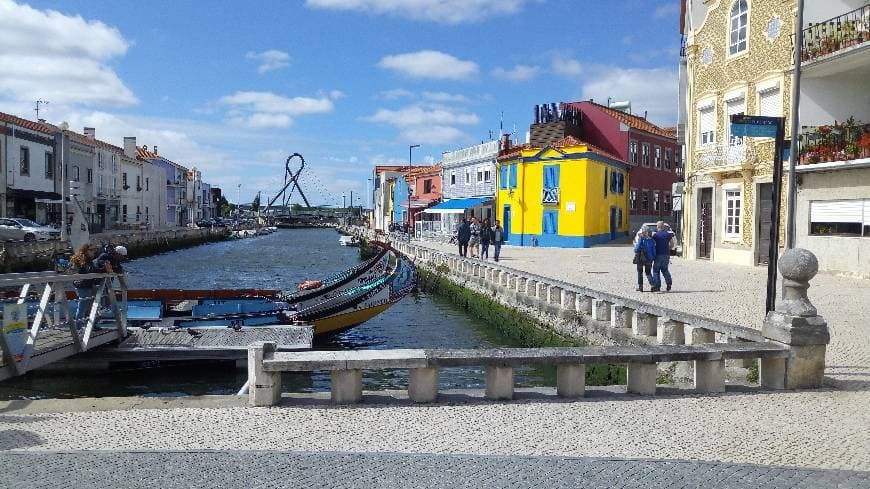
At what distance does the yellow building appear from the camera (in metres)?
37.0

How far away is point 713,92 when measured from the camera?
2550 cm

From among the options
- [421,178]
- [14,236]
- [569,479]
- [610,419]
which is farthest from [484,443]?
[421,178]

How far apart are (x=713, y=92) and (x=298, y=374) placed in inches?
812

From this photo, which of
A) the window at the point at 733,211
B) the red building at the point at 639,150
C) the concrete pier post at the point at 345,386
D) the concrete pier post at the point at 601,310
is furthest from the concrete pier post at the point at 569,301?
the red building at the point at 639,150

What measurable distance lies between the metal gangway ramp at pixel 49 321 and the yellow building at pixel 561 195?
28748mm

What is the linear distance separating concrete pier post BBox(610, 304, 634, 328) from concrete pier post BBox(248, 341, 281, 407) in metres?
8.19

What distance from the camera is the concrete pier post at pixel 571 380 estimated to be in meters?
6.75

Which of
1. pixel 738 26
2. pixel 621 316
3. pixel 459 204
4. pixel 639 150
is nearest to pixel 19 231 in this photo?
pixel 459 204

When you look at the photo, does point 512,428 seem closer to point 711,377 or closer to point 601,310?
point 711,377

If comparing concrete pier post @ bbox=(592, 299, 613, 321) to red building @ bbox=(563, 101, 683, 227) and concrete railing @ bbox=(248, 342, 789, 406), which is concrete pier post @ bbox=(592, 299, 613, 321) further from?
red building @ bbox=(563, 101, 683, 227)

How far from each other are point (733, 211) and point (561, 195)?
1360cm

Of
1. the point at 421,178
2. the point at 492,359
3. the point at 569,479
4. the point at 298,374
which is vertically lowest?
the point at 298,374

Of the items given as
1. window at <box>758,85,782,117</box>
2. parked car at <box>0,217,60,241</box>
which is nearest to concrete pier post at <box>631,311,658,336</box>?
window at <box>758,85,782,117</box>

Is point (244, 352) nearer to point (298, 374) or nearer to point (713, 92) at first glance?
point (298, 374)
